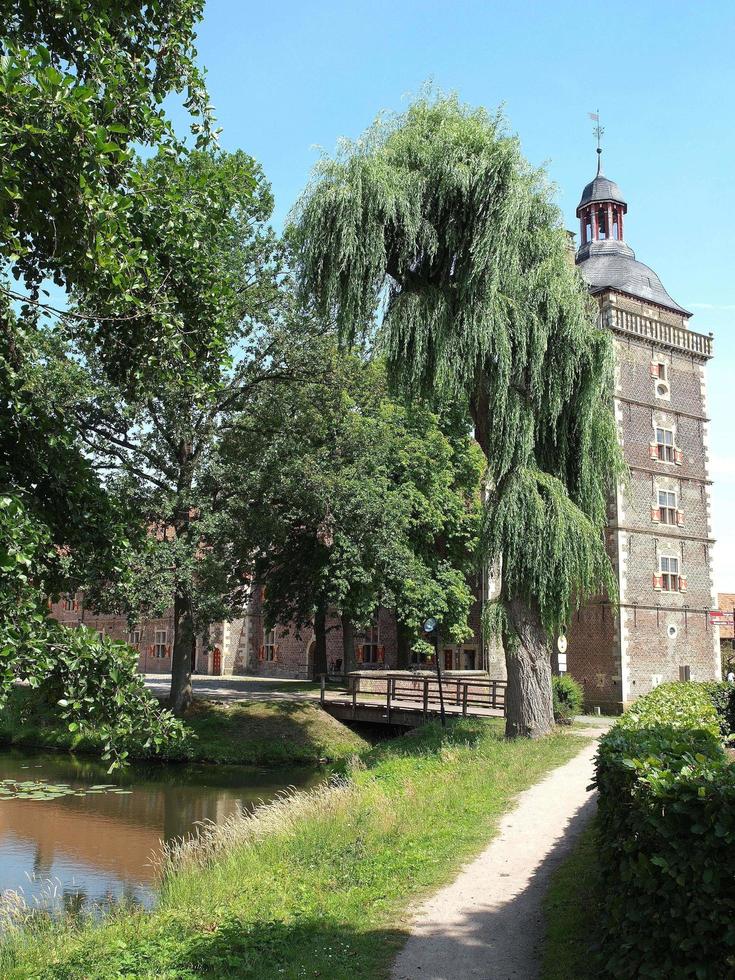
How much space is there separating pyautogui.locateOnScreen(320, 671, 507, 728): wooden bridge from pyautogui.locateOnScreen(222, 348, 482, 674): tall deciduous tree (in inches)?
90.6

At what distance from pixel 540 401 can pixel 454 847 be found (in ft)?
28.4

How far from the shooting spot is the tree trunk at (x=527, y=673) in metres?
15.6

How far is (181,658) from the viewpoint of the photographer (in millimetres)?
26031

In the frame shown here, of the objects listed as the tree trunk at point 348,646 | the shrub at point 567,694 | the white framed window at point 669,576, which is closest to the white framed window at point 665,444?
the white framed window at point 669,576

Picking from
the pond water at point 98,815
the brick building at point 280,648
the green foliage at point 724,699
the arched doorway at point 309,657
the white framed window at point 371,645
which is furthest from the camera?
the arched doorway at point 309,657

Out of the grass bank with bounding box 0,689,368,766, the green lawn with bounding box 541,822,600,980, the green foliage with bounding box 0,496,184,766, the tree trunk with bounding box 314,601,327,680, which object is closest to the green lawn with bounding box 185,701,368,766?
the grass bank with bounding box 0,689,368,766

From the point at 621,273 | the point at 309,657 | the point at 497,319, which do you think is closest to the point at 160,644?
the point at 309,657

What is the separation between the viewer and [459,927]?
267 inches

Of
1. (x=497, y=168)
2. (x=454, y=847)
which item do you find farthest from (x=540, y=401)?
(x=454, y=847)

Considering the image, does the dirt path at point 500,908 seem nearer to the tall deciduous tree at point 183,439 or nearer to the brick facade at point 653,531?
the tall deciduous tree at point 183,439

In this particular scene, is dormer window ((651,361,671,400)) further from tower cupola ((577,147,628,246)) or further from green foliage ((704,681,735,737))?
green foliage ((704,681,735,737))

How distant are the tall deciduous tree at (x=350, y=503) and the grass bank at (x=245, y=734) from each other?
410 cm

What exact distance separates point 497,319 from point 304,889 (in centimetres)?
979

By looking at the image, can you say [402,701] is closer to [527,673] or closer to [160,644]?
[527,673]
